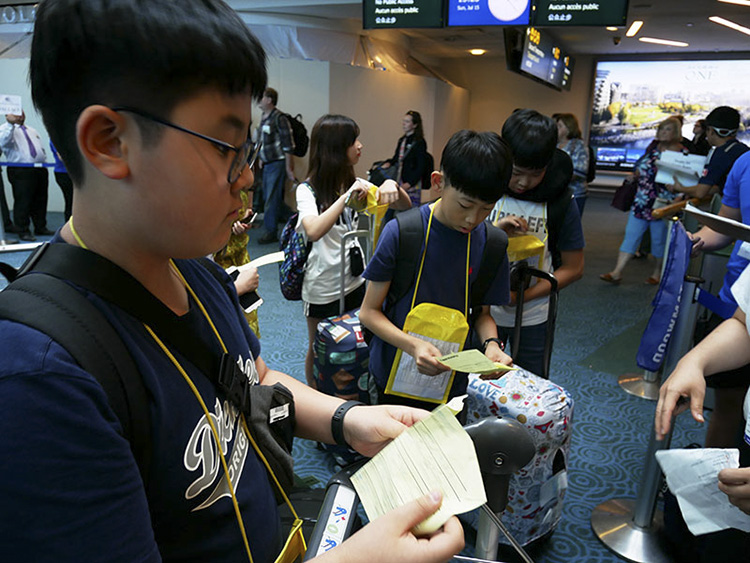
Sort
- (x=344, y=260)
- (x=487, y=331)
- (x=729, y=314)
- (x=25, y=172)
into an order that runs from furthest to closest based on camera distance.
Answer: (x=25, y=172)
(x=344, y=260)
(x=729, y=314)
(x=487, y=331)

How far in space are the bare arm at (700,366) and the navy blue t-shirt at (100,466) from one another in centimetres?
109

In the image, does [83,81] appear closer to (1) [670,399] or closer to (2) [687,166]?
(1) [670,399]

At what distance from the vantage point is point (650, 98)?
43.0ft

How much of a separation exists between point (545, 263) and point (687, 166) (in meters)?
1.37

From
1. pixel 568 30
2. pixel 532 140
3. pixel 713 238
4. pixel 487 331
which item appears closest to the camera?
pixel 487 331

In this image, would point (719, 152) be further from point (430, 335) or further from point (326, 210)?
point (430, 335)

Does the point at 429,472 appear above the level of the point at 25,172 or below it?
above

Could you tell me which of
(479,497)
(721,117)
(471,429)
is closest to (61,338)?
(479,497)

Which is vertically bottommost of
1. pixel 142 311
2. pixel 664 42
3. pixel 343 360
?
pixel 343 360

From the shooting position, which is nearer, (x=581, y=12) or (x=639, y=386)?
(x=639, y=386)

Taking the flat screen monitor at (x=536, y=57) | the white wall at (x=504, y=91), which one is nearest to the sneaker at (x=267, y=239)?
the flat screen monitor at (x=536, y=57)

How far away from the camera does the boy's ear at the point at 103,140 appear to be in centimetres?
57

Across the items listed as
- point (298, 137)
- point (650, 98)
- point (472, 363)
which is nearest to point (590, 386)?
point (472, 363)

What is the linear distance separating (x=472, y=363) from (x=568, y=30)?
33.6ft
